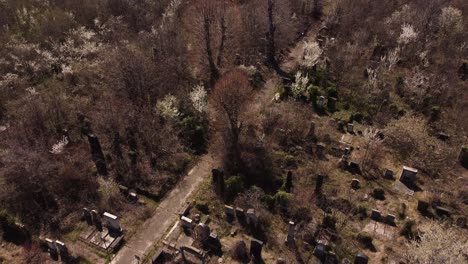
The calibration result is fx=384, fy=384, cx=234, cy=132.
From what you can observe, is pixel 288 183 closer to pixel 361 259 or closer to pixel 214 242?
pixel 214 242

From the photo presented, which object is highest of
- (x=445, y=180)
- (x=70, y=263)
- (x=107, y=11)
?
(x=107, y=11)

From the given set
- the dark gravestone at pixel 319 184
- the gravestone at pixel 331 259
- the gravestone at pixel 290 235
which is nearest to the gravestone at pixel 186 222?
the gravestone at pixel 290 235

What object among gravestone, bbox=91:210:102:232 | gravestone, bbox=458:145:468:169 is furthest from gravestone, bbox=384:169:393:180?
gravestone, bbox=91:210:102:232

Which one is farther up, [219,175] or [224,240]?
[219,175]

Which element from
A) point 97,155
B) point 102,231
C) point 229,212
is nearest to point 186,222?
point 229,212

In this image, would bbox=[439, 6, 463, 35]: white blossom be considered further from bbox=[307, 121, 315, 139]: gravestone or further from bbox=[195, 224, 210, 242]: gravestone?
bbox=[195, 224, 210, 242]: gravestone

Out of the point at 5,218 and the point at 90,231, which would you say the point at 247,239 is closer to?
the point at 90,231

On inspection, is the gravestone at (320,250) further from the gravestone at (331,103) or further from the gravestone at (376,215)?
the gravestone at (331,103)

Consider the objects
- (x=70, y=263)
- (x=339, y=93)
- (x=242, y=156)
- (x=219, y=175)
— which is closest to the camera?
(x=70, y=263)

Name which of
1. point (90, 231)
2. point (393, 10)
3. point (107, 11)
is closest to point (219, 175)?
point (90, 231)
